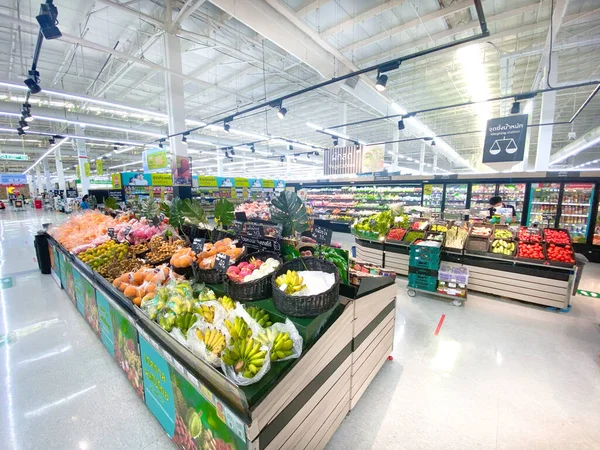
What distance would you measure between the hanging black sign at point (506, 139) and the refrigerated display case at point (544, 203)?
Answer: 5.49 feet

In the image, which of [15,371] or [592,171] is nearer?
[15,371]

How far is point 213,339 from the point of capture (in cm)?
138

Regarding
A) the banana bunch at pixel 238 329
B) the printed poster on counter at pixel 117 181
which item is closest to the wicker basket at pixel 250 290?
the banana bunch at pixel 238 329

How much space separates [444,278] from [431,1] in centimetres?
559

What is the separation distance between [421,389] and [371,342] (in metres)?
0.68

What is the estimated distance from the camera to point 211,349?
1346 millimetres

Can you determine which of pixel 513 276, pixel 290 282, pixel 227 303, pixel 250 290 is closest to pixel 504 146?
pixel 513 276

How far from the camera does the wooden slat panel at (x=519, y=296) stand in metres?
3.81

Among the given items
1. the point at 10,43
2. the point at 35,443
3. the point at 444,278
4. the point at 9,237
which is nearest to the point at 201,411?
the point at 35,443

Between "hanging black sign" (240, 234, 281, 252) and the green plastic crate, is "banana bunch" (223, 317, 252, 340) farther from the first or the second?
the green plastic crate

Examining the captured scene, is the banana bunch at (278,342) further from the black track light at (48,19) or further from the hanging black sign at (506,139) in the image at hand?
the hanging black sign at (506,139)

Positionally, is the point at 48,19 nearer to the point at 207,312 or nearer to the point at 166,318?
the point at 166,318

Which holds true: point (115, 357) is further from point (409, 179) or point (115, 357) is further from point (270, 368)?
point (409, 179)

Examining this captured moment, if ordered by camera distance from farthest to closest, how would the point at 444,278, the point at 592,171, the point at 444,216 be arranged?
1. the point at 444,216
2. the point at 592,171
3. the point at 444,278
